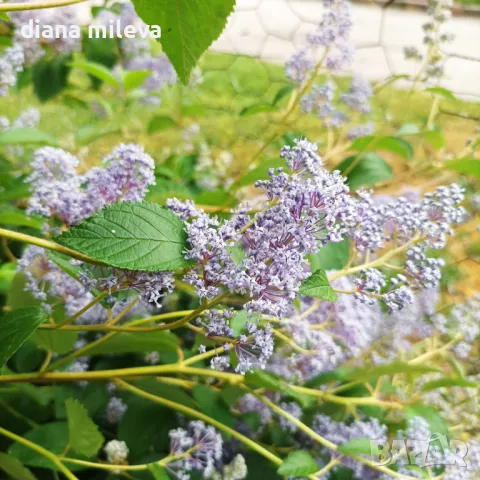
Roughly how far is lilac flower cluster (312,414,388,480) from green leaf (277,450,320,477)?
50 mm

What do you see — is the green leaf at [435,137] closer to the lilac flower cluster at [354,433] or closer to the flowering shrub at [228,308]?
the flowering shrub at [228,308]

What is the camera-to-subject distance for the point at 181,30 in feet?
0.99

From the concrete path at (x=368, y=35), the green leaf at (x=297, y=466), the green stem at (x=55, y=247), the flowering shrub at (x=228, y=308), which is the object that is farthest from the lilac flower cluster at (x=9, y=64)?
the concrete path at (x=368, y=35)

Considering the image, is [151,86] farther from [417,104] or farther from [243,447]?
[417,104]

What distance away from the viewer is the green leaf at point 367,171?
58cm

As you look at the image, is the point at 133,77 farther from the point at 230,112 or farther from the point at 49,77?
the point at 230,112

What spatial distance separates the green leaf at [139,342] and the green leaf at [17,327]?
0.08 meters

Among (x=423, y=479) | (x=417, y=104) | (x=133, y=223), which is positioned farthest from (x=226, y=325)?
(x=417, y=104)

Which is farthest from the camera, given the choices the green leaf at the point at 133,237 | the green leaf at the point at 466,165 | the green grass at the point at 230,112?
the green grass at the point at 230,112

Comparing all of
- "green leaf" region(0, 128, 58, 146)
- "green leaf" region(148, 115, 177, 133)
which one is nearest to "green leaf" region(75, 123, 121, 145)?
"green leaf" region(148, 115, 177, 133)

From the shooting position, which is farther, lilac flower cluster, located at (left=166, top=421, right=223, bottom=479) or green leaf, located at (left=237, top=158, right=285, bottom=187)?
green leaf, located at (left=237, top=158, right=285, bottom=187)

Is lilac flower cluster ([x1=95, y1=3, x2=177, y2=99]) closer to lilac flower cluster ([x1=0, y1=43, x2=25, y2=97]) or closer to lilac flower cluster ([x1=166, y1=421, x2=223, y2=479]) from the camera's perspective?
lilac flower cluster ([x1=0, y1=43, x2=25, y2=97])

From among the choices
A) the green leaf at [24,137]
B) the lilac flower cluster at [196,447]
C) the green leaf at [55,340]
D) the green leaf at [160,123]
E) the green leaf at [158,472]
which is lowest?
the lilac flower cluster at [196,447]

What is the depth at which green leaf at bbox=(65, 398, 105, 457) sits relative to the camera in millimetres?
417
